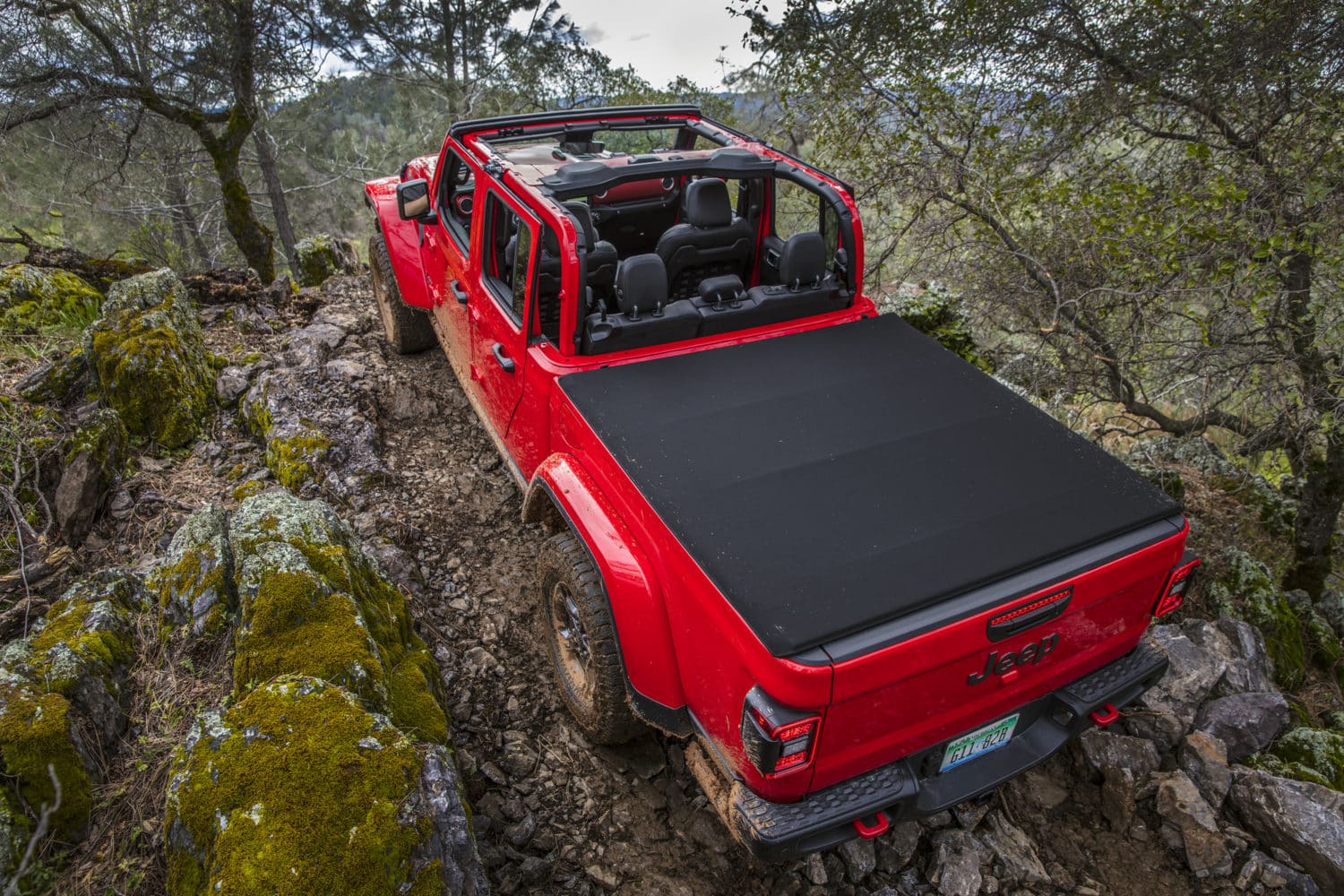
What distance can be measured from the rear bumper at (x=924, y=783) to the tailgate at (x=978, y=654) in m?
0.05

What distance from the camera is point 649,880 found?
9.56 ft

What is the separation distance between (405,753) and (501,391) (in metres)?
2.18

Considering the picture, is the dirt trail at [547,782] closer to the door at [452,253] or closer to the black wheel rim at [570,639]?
the black wheel rim at [570,639]

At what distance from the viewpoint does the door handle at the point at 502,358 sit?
3.89 m

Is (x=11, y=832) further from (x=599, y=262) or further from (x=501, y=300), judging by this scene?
(x=599, y=262)

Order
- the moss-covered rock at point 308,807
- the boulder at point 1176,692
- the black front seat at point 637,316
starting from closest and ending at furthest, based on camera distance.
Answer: the moss-covered rock at point 308,807 → the boulder at point 1176,692 → the black front seat at point 637,316

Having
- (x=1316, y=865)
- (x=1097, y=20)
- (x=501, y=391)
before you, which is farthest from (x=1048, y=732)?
(x=1097, y=20)

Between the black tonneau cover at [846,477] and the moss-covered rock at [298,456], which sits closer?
the black tonneau cover at [846,477]

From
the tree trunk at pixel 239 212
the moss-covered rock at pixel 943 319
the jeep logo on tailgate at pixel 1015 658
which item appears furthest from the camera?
the tree trunk at pixel 239 212

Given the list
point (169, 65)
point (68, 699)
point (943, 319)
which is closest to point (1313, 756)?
point (943, 319)

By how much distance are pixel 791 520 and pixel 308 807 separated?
1.77 meters

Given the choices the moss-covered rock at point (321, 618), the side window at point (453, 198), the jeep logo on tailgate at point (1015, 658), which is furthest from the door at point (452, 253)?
the jeep logo on tailgate at point (1015, 658)

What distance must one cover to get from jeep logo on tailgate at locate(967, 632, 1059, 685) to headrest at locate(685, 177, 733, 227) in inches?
105

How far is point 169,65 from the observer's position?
9594 mm
